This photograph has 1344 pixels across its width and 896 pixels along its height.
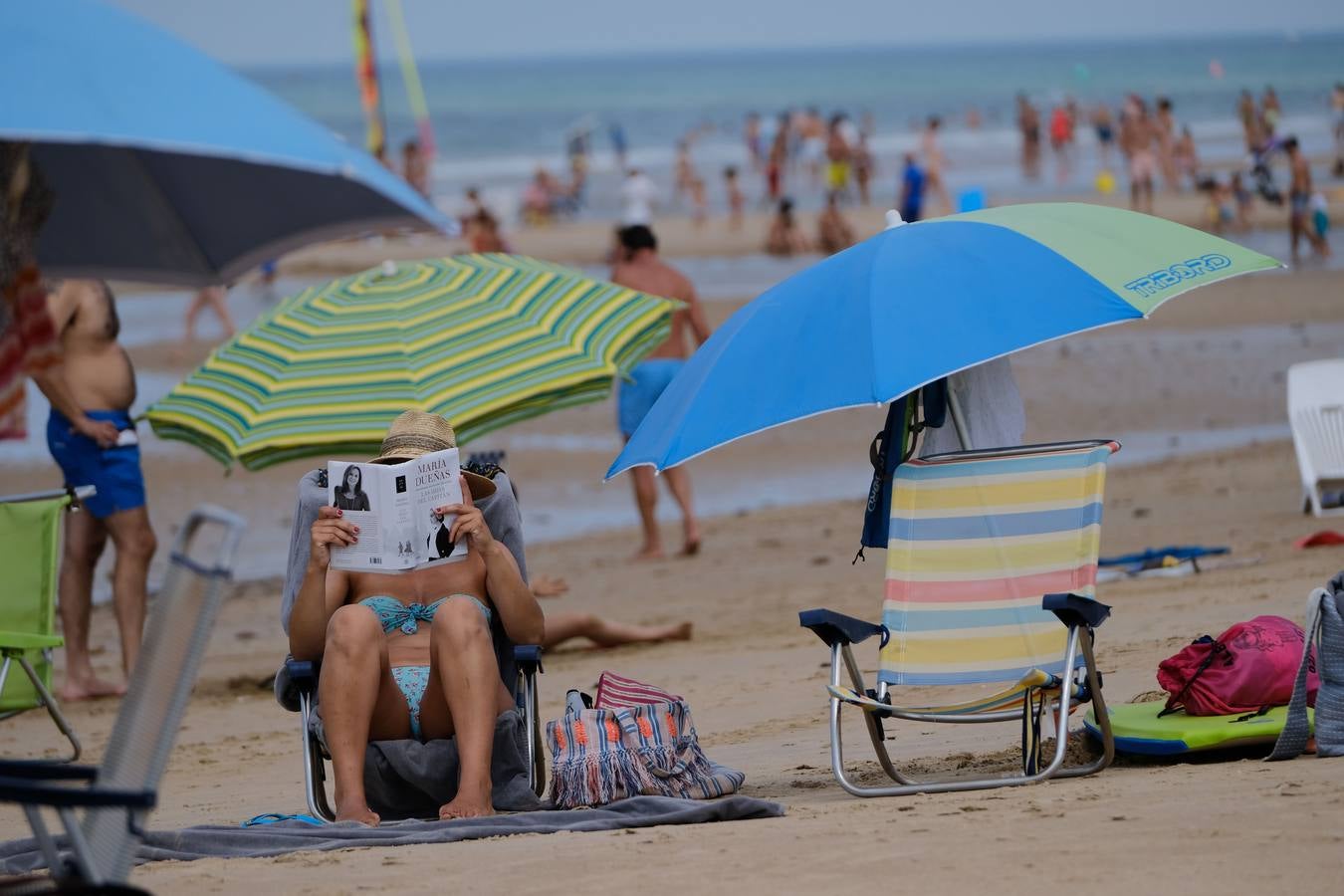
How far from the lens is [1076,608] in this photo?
172 inches

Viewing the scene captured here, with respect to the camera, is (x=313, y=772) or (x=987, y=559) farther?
(x=987, y=559)

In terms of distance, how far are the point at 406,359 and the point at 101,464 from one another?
4.45 feet

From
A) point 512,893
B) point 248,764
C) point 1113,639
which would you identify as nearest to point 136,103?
point 512,893

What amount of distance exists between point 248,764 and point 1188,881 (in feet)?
11.8

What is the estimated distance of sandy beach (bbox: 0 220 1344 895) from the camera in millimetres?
3715

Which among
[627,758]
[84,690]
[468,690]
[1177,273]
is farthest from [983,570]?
[84,690]

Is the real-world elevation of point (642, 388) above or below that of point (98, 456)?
above

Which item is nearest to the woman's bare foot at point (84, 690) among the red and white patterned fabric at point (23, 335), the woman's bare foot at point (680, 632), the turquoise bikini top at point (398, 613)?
the red and white patterned fabric at point (23, 335)

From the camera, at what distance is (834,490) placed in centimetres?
1194

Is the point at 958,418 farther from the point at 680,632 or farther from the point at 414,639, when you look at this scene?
the point at 680,632

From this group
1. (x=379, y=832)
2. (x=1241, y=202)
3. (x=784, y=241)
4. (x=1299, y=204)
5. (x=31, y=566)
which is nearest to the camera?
(x=379, y=832)

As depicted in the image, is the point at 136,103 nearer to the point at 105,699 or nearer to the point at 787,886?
the point at 787,886

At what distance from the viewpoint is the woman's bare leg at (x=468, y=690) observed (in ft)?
14.7

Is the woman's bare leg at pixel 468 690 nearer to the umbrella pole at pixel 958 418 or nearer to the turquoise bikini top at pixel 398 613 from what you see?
the turquoise bikini top at pixel 398 613
